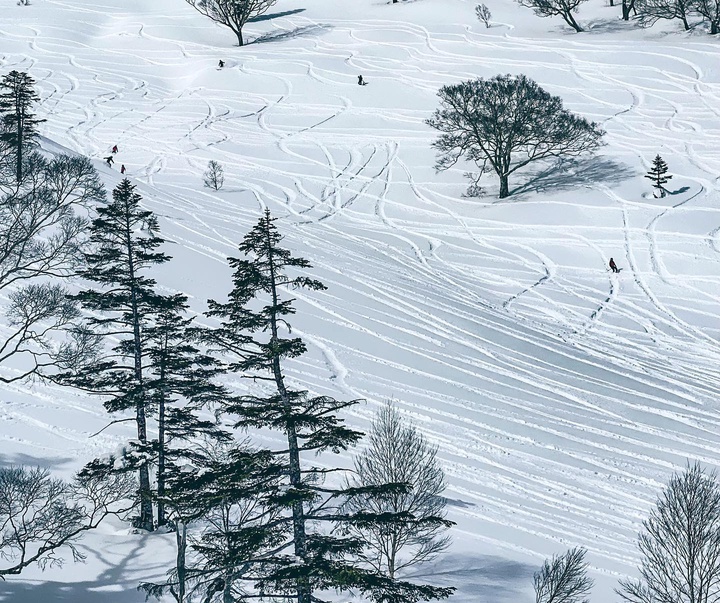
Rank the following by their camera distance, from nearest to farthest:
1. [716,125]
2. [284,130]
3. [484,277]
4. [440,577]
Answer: [440,577]
[484,277]
[716,125]
[284,130]

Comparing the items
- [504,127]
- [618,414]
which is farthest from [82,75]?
[618,414]

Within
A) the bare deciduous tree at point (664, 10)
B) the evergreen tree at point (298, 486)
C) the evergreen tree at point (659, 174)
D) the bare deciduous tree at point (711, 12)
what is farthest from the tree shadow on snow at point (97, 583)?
the bare deciduous tree at point (664, 10)

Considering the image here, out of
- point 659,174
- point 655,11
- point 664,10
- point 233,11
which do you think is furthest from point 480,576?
point 233,11

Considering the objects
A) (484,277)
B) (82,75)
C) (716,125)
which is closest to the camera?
(484,277)

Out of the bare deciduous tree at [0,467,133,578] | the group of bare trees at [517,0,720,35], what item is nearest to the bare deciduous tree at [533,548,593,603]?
the bare deciduous tree at [0,467,133,578]

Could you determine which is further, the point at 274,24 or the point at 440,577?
the point at 274,24

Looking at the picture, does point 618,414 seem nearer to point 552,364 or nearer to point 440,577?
point 552,364

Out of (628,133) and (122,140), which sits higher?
(628,133)
